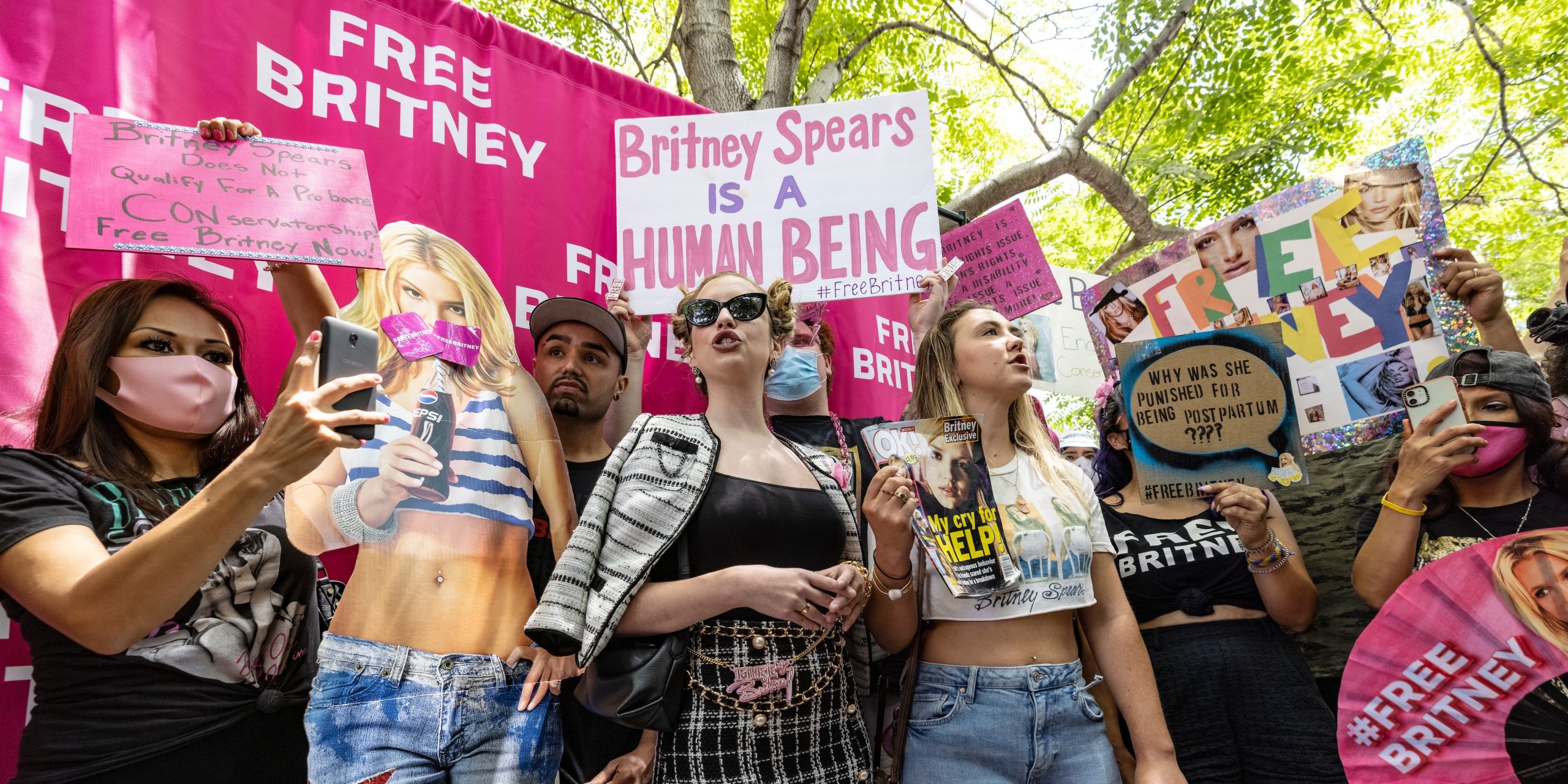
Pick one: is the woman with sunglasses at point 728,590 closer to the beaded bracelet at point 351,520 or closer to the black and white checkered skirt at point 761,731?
the black and white checkered skirt at point 761,731

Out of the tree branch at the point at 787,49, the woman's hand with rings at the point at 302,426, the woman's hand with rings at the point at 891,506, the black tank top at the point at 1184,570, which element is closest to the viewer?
the woman's hand with rings at the point at 302,426

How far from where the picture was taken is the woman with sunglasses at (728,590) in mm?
2041

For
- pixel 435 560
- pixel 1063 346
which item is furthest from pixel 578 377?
pixel 1063 346

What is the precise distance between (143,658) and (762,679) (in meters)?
1.42

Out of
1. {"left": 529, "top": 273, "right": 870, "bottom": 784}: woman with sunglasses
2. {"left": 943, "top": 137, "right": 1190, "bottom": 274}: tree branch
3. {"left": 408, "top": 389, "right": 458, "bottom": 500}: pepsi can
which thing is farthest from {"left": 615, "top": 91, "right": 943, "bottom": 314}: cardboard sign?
{"left": 943, "top": 137, "right": 1190, "bottom": 274}: tree branch

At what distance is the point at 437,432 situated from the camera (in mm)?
2516

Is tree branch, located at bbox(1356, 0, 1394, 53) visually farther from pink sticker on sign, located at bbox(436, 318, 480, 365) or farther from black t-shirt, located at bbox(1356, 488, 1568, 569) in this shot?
pink sticker on sign, located at bbox(436, 318, 480, 365)

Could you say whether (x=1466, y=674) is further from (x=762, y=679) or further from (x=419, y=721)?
(x=419, y=721)

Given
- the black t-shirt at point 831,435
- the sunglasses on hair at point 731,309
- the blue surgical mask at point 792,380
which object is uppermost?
the sunglasses on hair at point 731,309

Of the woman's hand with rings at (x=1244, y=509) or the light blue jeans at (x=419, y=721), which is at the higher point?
the woman's hand with rings at (x=1244, y=509)

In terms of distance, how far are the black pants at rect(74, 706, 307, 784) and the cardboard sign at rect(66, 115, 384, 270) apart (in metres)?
1.16

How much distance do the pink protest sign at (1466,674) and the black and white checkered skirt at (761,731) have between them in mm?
1321

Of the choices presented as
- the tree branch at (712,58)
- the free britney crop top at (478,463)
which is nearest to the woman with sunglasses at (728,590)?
the free britney crop top at (478,463)

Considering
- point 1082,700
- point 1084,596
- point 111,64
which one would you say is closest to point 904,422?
point 1084,596
